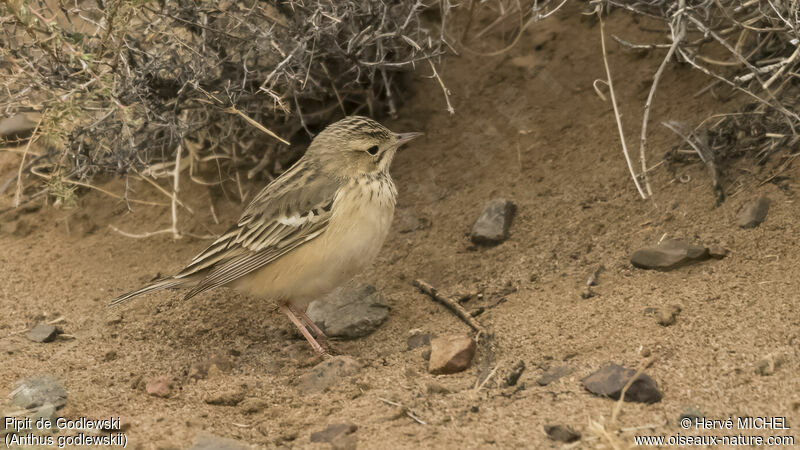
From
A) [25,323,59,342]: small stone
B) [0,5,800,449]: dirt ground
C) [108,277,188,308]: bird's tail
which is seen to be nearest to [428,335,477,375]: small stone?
[0,5,800,449]: dirt ground

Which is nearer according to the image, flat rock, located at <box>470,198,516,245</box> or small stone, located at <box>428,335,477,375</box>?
small stone, located at <box>428,335,477,375</box>

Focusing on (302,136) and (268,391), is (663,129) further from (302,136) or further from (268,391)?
(268,391)

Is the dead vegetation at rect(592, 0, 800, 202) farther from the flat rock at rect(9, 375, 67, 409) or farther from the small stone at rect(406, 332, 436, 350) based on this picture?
the flat rock at rect(9, 375, 67, 409)

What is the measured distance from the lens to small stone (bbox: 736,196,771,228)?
4977 mm

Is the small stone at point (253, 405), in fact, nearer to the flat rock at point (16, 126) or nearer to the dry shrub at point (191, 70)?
the dry shrub at point (191, 70)

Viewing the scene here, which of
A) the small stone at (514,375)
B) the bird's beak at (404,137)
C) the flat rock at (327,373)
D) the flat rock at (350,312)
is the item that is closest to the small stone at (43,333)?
the flat rock at (350,312)

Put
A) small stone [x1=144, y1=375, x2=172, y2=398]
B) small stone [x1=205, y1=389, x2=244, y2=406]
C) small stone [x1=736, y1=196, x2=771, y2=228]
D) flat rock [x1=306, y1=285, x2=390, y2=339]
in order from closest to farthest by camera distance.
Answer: small stone [x1=205, y1=389, x2=244, y2=406] < small stone [x1=144, y1=375, x2=172, y2=398] < small stone [x1=736, y1=196, x2=771, y2=228] < flat rock [x1=306, y1=285, x2=390, y2=339]

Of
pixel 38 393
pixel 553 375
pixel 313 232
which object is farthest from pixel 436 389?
pixel 38 393

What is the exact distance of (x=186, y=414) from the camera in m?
4.27

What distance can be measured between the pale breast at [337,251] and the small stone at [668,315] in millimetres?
1711

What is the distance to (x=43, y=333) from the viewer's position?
17.6 feet

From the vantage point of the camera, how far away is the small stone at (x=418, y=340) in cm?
491

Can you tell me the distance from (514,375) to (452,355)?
14.9 inches

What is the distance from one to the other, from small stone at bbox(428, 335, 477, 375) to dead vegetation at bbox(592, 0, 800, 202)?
159 centimetres
